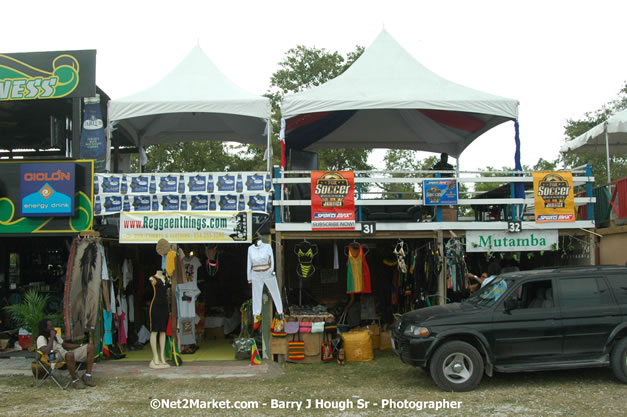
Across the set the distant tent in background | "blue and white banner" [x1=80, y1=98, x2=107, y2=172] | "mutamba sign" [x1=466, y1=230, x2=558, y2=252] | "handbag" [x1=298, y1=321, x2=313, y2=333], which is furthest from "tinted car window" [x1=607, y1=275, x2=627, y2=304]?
"blue and white banner" [x1=80, y1=98, x2=107, y2=172]

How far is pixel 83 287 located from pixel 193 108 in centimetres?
426

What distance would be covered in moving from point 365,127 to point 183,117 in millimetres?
4990

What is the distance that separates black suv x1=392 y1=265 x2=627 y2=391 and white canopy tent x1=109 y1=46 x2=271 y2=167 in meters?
5.48

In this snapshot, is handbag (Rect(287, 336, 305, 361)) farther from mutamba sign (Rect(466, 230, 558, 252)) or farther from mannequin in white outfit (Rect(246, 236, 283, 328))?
mutamba sign (Rect(466, 230, 558, 252))

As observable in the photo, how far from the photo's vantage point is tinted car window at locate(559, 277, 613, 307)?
7965 millimetres

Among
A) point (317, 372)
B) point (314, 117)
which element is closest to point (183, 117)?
point (314, 117)

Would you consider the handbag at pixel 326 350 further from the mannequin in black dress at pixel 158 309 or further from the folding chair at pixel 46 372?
the folding chair at pixel 46 372

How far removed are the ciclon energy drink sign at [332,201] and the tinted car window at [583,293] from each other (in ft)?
13.4

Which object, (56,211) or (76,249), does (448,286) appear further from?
(56,211)

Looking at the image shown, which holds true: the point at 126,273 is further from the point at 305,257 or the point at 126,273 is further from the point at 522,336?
the point at 522,336

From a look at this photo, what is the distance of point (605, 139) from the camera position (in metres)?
13.6

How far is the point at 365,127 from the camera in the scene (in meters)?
14.8

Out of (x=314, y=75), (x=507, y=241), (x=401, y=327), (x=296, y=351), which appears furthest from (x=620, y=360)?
(x=314, y=75)

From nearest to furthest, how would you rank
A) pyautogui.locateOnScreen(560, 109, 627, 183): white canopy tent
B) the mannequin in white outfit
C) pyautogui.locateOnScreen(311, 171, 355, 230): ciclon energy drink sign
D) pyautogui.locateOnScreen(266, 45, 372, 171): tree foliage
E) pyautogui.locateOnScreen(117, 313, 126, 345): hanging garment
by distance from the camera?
the mannequin in white outfit
pyautogui.locateOnScreen(311, 171, 355, 230): ciclon energy drink sign
pyautogui.locateOnScreen(117, 313, 126, 345): hanging garment
pyautogui.locateOnScreen(560, 109, 627, 183): white canopy tent
pyautogui.locateOnScreen(266, 45, 372, 171): tree foliage
